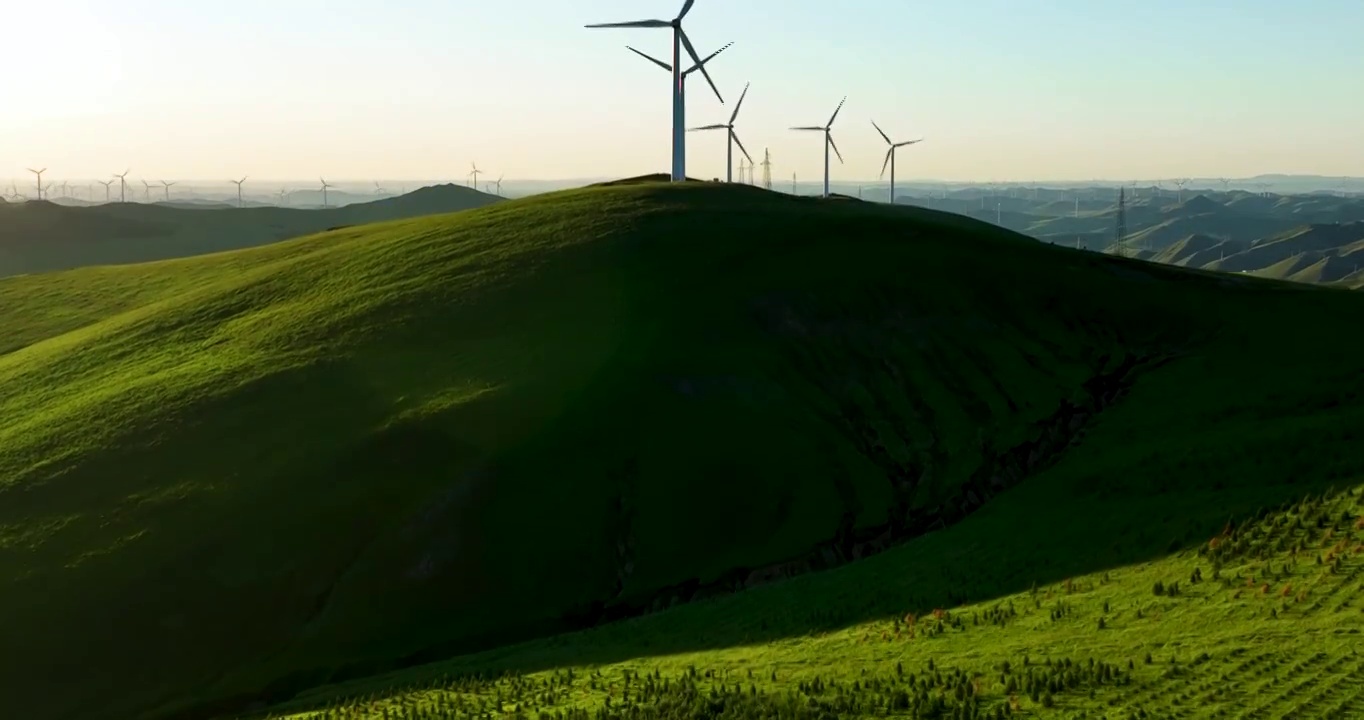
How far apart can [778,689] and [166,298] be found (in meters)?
97.9

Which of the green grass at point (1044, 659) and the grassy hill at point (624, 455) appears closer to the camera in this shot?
the green grass at point (1044, 659)

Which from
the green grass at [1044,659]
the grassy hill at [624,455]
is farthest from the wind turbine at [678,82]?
the green grass at [1044,659]

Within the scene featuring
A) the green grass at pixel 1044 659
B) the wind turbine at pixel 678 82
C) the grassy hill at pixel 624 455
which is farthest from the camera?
the wind turbine at pixel 678 82

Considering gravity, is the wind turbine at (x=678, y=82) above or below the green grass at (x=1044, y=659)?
above

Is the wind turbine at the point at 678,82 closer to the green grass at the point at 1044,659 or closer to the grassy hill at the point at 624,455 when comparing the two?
the grassy hill at the point at 624,455

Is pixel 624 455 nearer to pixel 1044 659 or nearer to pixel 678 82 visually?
pixel 1044 659

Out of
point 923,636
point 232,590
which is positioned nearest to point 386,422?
point 232,590

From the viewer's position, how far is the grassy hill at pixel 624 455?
5084 cm

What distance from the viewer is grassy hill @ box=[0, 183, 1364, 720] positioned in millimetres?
50844

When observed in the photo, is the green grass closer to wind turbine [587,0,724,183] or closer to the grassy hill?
the grassy hill

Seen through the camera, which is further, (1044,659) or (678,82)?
(678,82)

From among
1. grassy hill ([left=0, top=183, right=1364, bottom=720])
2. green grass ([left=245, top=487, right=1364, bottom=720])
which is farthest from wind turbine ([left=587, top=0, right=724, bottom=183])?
green grass ([left=245, top=487, right=1364, bottom=720])

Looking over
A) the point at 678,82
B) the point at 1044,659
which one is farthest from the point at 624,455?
the point at 678,82

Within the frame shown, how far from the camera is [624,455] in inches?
2660
